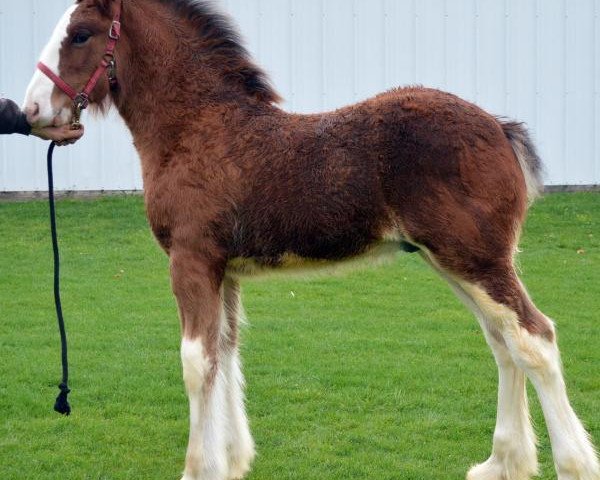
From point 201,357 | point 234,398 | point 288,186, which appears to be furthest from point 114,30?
point 234,398

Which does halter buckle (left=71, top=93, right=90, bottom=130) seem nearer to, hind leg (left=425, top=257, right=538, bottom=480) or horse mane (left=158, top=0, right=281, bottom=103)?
horse mane (left=158, top=0, right=281, bottom=103)

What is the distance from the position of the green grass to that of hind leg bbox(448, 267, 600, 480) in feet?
2.73

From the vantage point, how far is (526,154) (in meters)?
4.50

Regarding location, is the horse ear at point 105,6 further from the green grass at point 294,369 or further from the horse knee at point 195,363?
the green grass at point 294,369

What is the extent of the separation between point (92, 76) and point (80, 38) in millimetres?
198

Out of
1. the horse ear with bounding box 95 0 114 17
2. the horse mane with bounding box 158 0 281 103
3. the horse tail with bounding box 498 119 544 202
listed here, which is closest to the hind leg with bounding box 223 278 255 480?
the horse mane with bounding box 158 0 281 103

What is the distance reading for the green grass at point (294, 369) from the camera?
5.29 meters

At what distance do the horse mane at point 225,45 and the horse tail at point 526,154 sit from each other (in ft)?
3.99

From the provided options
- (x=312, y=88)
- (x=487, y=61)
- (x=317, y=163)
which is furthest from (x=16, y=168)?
(x=317, y=163)

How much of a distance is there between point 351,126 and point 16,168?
1138cm

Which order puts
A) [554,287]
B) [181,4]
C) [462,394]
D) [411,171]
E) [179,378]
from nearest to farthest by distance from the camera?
1. [411,171]
2. [181,4]
3. [462,394]
4. [179,378]
5. [554,287]

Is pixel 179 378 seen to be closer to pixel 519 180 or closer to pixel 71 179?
pixel 519 180

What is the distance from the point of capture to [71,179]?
1490cm

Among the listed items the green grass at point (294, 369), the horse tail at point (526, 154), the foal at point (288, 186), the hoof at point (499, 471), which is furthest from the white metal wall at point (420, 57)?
the hoof at point (499, 471)
